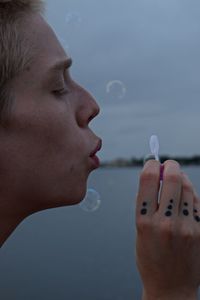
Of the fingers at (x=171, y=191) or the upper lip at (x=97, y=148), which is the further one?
the upper lip at (x=97, y=148)

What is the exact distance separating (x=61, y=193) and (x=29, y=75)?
43cm

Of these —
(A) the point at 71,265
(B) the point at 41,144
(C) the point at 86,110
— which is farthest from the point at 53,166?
(A) the point at 71,265

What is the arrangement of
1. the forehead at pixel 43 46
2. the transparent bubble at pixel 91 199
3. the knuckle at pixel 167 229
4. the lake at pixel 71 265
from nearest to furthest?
the knuckle at pixel 167 229
the forehead at pixel 43 46
the transparent bubble at pixel 91 199
the lake at pixel 71 265

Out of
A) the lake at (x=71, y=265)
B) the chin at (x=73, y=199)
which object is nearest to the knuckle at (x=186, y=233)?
the chin at (x=73, y=199)

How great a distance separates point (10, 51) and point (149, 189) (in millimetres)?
683

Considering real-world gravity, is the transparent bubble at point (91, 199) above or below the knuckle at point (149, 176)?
below

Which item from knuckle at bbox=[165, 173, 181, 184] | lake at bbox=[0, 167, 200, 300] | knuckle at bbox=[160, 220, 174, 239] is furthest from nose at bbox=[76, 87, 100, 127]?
lake at bbox=[0, 167, 200, 300]

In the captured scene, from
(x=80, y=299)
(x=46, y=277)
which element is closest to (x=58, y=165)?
(x=80, y=299)

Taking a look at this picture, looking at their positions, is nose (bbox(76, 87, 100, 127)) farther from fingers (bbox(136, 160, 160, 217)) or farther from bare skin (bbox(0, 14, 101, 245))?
fingers (bbox(136, 160, 160, 217))

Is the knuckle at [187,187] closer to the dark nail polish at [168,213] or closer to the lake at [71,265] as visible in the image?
the dark nail polish at [168,213]

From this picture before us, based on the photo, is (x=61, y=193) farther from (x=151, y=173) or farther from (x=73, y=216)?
(x=73, y=216)

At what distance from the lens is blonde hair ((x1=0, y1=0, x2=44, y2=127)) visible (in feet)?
6.40

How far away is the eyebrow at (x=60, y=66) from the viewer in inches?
79.7

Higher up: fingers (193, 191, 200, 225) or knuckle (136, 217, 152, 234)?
fingers (193, 191, 200, 225)
